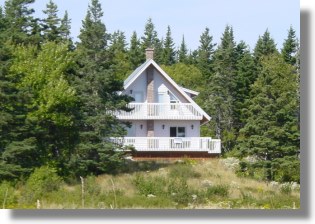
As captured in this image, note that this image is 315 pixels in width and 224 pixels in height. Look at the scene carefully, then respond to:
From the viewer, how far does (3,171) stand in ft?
54.7

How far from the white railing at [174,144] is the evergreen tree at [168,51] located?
20.4m

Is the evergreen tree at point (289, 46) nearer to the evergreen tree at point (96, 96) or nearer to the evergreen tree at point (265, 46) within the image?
the evergreen tree at point (265, 46)

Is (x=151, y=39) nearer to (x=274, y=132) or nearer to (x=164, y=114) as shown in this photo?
(x=164, y=114)

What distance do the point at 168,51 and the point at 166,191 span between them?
33773mm

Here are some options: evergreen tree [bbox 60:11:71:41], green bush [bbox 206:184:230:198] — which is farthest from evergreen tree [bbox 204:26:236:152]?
green bush [bbox 206:184:230:198]

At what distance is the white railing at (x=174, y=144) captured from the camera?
2661 cm

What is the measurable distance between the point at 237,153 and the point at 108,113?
5.76 m

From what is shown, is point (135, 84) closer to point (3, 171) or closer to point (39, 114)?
point (39, 114)

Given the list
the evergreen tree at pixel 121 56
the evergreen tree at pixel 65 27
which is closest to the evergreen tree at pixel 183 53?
the evergreen tree at pixel 121 56

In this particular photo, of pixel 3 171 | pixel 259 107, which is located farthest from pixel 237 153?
pixel 3 171

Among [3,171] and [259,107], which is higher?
[259,107]

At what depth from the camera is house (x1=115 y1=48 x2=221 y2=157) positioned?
27031 millimetres

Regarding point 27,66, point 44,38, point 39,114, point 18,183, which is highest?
point 44,38

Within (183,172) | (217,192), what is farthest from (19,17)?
(217,192)
